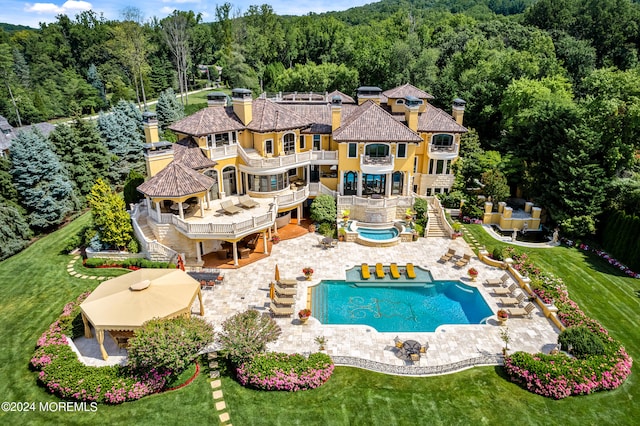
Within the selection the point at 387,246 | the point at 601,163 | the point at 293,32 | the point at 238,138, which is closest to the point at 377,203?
the point at 387,246

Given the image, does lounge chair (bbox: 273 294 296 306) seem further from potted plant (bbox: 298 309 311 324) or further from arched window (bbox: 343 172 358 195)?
arched window (bbox: 343 172 358 195)

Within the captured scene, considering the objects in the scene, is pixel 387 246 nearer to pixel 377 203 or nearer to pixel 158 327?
pixel 377 203

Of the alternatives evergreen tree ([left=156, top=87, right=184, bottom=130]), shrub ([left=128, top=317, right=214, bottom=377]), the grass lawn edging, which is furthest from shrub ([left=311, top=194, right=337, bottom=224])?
evergreen tree ([left=156, top=87, right=184, bottom=130])

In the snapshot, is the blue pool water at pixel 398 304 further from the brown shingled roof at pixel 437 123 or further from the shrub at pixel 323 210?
the brown shingled roof at pixel 437 123

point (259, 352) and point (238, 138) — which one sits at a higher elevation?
point (238, 138)

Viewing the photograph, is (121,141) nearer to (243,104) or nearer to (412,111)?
(243,104)
